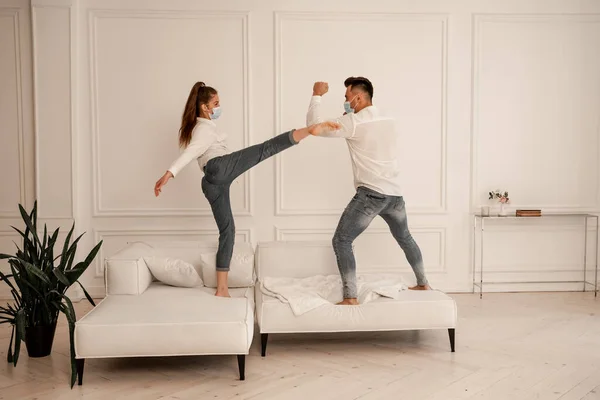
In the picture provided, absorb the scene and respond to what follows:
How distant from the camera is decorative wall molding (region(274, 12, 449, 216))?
6113mm

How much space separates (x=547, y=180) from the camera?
6.39 meters

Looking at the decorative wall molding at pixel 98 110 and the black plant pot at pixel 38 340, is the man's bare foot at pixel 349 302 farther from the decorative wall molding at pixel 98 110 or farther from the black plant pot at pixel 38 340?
the decorative wall molding at pixel 98 110

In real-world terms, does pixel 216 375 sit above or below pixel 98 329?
below

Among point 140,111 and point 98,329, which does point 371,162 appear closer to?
point 98,329

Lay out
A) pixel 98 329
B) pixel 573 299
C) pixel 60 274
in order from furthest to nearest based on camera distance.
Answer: pixel 573 299
pixel 60 274
pixel 98 329

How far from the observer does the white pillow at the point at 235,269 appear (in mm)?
4672

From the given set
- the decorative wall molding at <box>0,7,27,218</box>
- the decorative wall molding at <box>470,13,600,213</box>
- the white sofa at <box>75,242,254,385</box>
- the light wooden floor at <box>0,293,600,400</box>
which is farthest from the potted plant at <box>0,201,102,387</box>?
Answer: the decorative wall molding at <box>470,13,600,213</box>

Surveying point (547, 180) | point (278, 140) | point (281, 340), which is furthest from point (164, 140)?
point (547, 180)

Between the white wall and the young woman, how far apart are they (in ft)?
4.92

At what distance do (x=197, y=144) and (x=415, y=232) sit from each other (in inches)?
104

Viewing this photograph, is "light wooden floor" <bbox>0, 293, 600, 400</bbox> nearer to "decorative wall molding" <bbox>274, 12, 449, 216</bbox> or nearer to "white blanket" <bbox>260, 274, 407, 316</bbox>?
"white blanket" <bbox>260, 274, 407, 316</bbox>

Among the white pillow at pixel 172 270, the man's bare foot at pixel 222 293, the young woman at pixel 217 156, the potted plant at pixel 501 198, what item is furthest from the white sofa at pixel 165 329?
the potted plant at pixel 501 198

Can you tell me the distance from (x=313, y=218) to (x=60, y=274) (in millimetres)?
2813

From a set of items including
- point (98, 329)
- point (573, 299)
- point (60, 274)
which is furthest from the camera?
point (573, 299)
